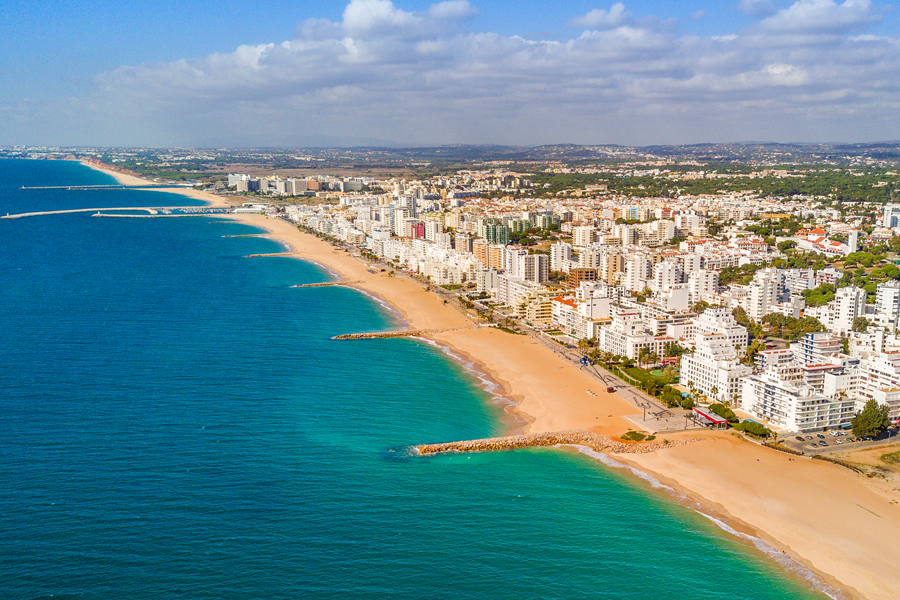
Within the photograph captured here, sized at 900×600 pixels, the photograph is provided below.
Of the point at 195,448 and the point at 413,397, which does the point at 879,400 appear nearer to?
the point at 413,397

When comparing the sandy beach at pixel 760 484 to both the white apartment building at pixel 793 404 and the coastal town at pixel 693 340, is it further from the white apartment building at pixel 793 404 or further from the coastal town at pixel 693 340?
the white apartment building at pixel 793 404

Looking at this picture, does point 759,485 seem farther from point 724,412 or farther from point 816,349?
point 816,349

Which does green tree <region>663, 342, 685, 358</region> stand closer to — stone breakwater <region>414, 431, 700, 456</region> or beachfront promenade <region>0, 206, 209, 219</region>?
stone breakwater <region>414, 431, 700, 456</region>

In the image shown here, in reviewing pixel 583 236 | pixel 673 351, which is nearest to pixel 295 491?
pixel 673 351

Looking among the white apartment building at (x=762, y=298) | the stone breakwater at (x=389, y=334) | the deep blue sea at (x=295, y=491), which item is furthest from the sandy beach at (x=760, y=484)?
the white apartment building at (x=762, y=298)

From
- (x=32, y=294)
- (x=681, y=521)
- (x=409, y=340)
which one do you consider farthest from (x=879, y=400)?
(x=32, y=294)
